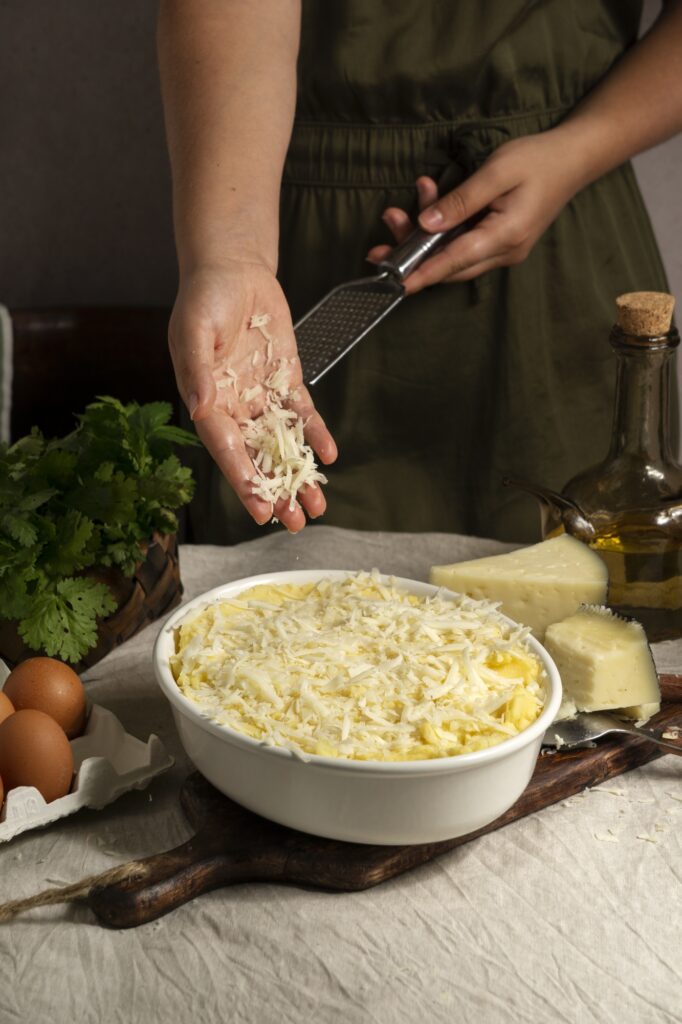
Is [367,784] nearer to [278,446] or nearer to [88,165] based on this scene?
[278,446]

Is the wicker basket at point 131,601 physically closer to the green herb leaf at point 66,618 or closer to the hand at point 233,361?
the green herb leaf at point 66,618

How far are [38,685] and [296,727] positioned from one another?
308mm

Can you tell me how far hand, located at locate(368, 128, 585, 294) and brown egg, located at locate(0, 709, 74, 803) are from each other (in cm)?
88

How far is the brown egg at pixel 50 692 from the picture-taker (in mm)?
1079

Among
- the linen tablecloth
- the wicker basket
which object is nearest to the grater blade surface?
the wicker basket

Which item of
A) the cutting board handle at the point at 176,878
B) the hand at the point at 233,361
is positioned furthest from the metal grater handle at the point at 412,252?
the cutting board handle at the point at 176,878

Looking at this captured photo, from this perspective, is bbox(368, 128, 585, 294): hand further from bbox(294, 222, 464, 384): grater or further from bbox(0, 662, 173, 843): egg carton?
bbox(0, 662, 173, 843): egg carton

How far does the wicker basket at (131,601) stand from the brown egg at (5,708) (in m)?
0.15

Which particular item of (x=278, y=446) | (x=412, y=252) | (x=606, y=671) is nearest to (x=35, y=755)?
(x=278, y=446)

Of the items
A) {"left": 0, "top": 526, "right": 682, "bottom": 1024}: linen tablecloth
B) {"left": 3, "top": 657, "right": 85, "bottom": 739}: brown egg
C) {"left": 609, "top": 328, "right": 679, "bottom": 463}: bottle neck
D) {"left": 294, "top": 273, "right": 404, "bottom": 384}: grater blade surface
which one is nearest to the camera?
{"left": 0, "top": 526, "right": 682, "bottom": 1024}: linen tablecloth

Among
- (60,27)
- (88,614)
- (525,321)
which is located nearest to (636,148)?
(525,321)

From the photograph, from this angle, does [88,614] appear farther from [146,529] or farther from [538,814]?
[538,814]

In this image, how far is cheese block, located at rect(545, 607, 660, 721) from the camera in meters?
1.08

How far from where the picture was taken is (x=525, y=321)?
1779mm
